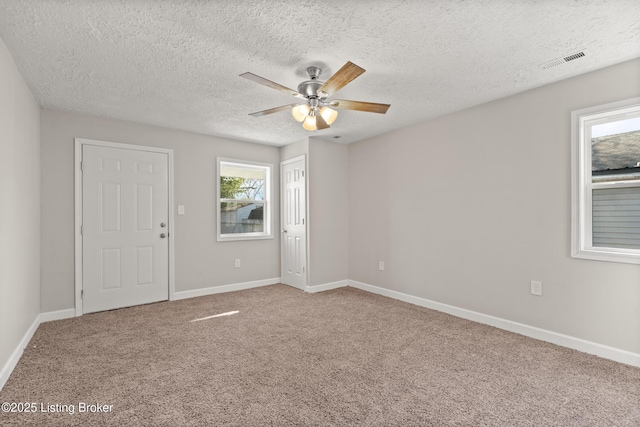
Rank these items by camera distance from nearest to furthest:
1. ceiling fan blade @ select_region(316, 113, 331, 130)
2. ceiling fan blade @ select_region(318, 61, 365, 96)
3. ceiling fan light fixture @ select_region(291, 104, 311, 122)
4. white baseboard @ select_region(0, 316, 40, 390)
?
ceiling fan blade @ select_region(318, 61, 365, 96) → white baseboard @ select_region(0, 316, 40, 390) → ceiling fan light fixture @ select_region(291, 104, 311, 122) → ceiling fan blade @ select_region(316, 113, 331, 130)

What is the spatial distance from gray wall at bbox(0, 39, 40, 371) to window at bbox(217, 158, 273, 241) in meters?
2.08

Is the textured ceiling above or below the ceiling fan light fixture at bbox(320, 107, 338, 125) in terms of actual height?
above

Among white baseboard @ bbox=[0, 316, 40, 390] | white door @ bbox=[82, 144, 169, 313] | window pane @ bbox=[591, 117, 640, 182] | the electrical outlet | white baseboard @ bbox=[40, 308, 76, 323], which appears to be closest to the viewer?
white baseboard @ bbox=[0, 316, 40, 390]

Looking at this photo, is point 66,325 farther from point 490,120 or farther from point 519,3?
point 490,120

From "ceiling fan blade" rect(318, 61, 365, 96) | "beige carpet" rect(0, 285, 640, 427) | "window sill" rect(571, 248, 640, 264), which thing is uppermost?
"ceiling fan blade" rect(318, 61, 365, 96)

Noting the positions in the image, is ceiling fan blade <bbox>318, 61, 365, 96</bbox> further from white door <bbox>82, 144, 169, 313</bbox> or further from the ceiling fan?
white door <bbox>82, 144, 169, 313</bbox>

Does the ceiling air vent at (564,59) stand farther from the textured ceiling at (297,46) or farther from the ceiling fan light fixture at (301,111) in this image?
the ceiling fan light fixture at (301,111)

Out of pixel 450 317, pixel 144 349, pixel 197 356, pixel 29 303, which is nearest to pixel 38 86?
pixel 29 303

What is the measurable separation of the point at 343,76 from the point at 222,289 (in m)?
3.64

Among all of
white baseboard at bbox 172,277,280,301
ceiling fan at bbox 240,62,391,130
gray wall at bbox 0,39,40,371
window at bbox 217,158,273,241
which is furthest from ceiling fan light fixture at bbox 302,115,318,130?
white baseboard at bbox 172,277,280,301

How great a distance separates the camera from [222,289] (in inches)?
186

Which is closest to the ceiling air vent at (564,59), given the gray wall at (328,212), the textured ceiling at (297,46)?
the textured ceiling at (297,46)

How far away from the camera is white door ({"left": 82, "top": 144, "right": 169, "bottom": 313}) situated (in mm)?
3768

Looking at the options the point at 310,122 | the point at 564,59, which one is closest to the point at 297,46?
the point at 310,122
